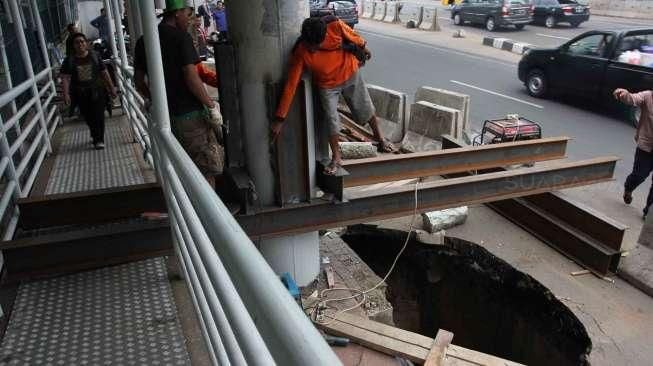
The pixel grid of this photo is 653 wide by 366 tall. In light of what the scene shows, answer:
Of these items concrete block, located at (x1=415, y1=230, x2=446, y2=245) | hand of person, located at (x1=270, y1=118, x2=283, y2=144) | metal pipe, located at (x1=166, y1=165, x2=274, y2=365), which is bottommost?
concrete block, located at (x1=415, y1=230, x2=446, y2=245)

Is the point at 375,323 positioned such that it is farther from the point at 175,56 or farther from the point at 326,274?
the point at 175,56

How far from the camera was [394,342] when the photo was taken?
14.7 feet

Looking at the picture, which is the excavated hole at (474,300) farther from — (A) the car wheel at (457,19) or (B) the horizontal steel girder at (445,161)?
(A) the car wheel at (457,19)

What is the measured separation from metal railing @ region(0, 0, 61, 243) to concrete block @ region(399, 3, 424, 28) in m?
23.4

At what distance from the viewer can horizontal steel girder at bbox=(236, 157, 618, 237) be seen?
4500 mm

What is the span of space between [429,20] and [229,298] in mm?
28777

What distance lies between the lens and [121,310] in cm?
314

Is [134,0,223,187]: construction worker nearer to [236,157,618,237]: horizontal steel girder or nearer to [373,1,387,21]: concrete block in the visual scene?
[236,157,618,237]: horizontal steel girder

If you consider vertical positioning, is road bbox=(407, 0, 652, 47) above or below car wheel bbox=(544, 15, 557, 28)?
below

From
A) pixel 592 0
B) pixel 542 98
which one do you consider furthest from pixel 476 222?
pixel 592 0

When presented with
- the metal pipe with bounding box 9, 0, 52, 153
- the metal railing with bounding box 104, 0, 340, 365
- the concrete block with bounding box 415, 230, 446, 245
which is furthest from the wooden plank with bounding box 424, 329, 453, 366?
the metal pipe with bounding box 9, 0, 52, 153

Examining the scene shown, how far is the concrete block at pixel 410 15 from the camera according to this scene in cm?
2869

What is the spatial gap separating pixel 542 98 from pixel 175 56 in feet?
39.2

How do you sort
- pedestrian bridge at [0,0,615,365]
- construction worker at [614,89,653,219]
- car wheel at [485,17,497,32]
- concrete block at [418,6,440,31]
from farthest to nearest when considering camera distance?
concrete block at [418,6,440,31]
car wheel at [485,17,497,32]
construction worker at [614,89,653,219]
pedestrian bridge at [0,0,615,365]
